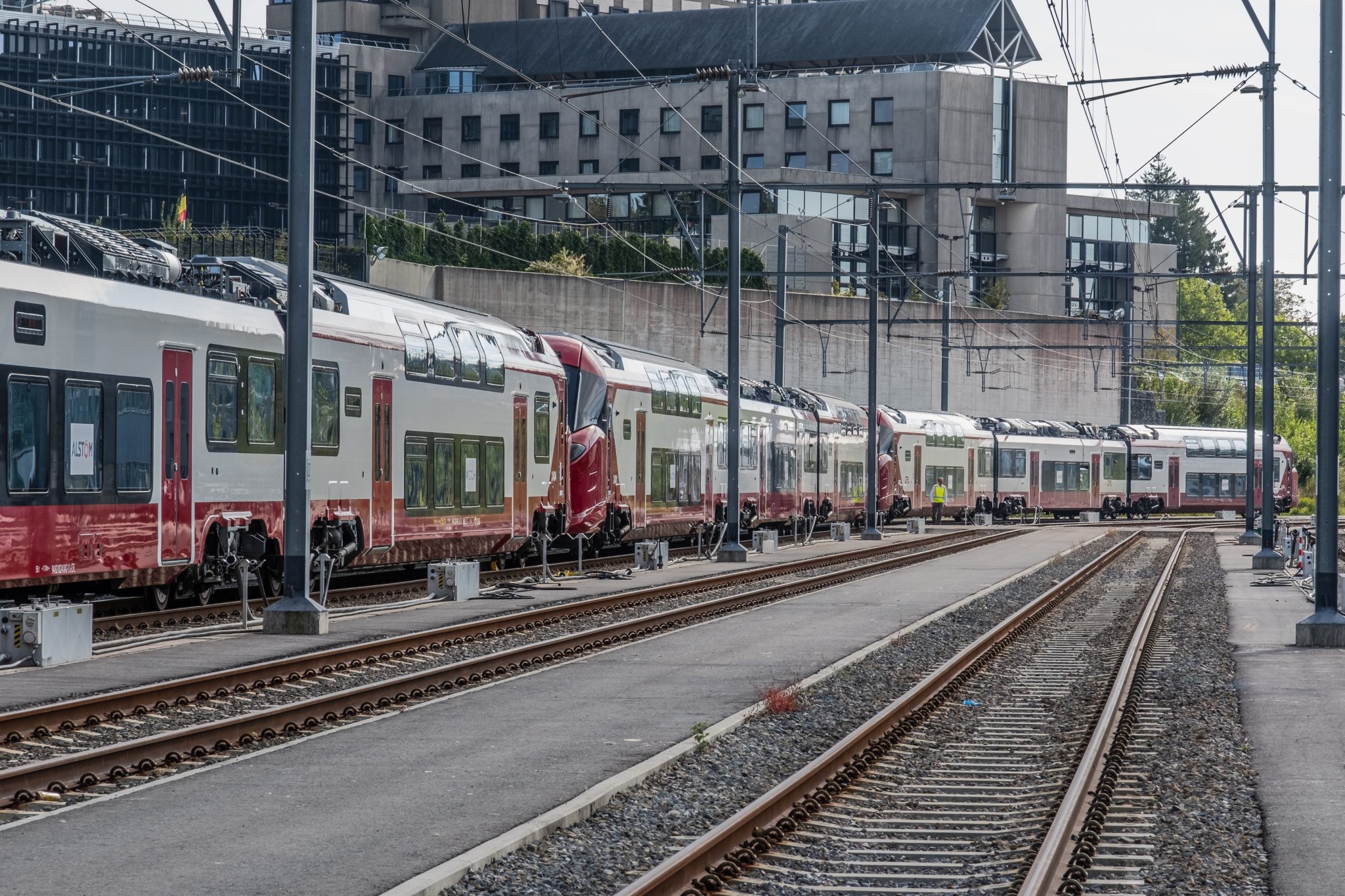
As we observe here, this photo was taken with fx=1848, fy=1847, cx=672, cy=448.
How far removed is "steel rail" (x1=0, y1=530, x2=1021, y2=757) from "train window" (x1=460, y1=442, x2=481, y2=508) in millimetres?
2869

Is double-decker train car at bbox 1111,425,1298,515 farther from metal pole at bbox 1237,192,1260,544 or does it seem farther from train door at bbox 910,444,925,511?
metal pole at bbox 1237,192,1260,544

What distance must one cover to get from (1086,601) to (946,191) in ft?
214

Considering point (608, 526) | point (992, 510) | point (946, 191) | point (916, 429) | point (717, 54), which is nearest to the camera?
point (608, 526)

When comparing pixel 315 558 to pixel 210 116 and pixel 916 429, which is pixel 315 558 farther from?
pixel 210 116

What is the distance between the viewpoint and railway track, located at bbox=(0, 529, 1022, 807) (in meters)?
10.9

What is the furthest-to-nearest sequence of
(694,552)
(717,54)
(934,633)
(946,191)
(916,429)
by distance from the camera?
(717,54) < (946,191) < (916,429) < (694,552) < (934,633)

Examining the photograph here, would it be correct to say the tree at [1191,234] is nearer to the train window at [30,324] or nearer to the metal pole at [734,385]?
the metal pole at [734,385]

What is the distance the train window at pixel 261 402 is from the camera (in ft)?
66.9

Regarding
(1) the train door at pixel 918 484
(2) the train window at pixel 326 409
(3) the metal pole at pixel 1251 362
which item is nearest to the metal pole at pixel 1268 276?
(3) the metal pole at pixel 1251 362

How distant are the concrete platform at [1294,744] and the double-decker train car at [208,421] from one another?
1037 centimetres

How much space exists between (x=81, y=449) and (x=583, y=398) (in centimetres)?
1577

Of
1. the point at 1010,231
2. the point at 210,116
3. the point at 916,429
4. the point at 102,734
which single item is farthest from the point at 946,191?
the point at 102,734

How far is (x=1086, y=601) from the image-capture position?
91.3 ft

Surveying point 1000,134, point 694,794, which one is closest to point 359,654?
point 694,794
